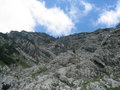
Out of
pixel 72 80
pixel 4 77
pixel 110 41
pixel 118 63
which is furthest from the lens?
pixel 110 41

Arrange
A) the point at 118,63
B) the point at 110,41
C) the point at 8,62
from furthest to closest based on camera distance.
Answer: the point at 8,62, the point at 110,41, the point at 118,63

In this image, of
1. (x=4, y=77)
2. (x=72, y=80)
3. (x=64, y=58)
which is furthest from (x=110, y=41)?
(x=4, y=77)

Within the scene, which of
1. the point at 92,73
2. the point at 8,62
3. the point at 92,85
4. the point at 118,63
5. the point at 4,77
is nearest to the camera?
the point at 92,85

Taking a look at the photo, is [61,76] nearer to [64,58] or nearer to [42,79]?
[42,79]

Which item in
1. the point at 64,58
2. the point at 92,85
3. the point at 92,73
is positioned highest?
the point at 64,58

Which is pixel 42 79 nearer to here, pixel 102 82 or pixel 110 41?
pixel 102 82

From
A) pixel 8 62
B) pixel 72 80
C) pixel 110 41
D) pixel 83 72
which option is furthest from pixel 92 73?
pixel 8 62

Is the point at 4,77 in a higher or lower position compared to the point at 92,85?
higher

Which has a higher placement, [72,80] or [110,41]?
[110,41]

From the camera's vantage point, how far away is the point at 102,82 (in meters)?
89.2

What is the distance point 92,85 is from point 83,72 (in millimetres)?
19129

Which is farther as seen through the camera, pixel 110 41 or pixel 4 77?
pixel 110 41

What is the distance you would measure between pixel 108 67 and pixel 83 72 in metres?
15.4

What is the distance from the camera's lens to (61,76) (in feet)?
339
